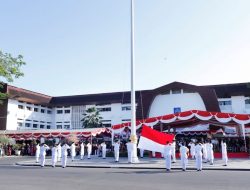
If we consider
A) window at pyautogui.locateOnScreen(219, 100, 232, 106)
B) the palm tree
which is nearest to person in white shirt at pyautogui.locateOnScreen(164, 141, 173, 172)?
window at pyautogui.locateOnScreen(219, 100, 232, 106)

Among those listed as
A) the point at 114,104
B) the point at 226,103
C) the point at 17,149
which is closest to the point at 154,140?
the point at 17,149

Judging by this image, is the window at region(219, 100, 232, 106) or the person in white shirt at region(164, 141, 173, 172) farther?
the window at region(219, 100, 232, 106)

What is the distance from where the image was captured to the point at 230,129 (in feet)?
120

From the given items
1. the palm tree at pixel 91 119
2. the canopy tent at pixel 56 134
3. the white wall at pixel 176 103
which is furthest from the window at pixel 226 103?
the canopy tent at pixel 56 134

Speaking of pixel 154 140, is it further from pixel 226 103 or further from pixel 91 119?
pixel 91 119

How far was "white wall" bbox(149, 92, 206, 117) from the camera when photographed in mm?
47594

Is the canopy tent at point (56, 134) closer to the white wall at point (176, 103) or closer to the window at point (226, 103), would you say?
the white wall at point (176, 103)

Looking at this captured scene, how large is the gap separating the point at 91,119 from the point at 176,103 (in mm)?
15526

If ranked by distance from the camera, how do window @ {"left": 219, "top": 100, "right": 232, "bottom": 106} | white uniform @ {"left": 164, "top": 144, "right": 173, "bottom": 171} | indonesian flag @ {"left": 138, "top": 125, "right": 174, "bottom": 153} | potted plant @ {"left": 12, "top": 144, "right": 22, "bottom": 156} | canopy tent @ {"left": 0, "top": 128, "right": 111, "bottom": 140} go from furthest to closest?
window @ {"left": 219, "top": 100, "right": 232, "bottom": 106}, potted plant @ {"left": 12, "top": 144, "right": 22, "bottom": 156}, canopy tent @ {"left": 0, "top": 128, "right": 111, "bottom": 140}, indonesian flag @ {"left": 138, "top": 125, "right": 174, "bottom": 153}, white uniform @ {"left": 164, "top": 144, "right": 173, "bottom": 171}

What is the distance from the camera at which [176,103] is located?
157ft

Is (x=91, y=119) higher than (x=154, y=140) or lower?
higher

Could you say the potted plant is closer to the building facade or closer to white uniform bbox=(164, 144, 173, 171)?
the building facade

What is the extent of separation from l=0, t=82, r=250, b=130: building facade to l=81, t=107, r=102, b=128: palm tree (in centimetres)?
322

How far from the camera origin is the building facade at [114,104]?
47844mm
